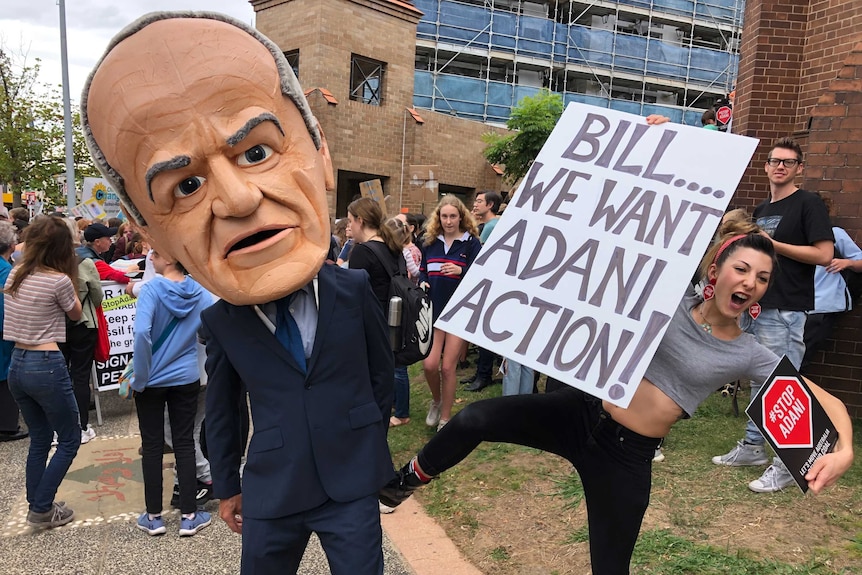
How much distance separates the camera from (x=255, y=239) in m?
2.04

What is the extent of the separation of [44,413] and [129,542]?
0.97m

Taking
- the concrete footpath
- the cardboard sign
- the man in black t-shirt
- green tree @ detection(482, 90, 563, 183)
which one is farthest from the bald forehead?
green tree @ detection(482, 90, 563, 183)

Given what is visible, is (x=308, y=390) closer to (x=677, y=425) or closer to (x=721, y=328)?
(x=721, y=328)

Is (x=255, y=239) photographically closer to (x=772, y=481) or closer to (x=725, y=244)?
(x=725, y=244)

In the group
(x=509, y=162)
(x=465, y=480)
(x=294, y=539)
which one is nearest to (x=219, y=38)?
(x=294, y=539)

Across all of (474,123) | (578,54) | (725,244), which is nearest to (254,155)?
(725,244)

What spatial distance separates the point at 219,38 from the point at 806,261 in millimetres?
3610

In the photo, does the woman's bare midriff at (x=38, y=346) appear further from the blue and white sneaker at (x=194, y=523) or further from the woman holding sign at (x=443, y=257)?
the woman holding sign at (x=443, y=257)

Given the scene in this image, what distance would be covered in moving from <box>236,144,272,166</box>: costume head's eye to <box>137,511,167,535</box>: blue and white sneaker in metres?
2.67

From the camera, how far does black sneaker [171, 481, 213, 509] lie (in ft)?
12.9

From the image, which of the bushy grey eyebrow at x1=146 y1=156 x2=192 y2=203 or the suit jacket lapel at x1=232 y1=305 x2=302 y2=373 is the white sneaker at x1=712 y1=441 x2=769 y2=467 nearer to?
the suit jacket lapel at x1=232 y1=305 x2=302 y2=373

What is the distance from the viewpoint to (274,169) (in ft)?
6.56

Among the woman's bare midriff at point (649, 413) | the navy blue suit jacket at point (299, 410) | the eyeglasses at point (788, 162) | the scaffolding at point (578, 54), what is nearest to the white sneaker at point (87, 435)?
the navy blue suit jacket at point (299, 410)

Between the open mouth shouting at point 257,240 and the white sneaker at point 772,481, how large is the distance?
331 centimetres
